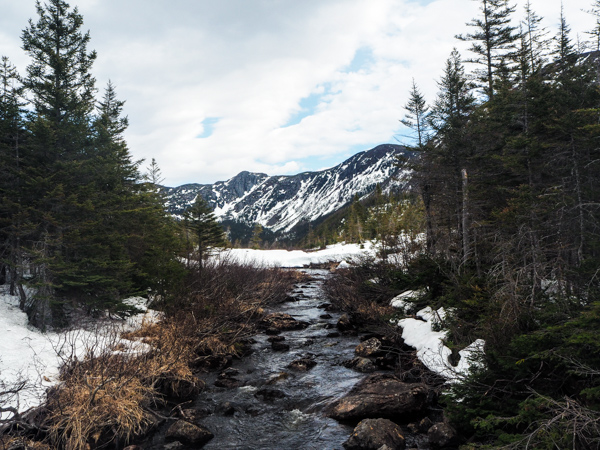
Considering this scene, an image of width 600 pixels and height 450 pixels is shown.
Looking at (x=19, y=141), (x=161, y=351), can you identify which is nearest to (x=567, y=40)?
(x=161, y=351)

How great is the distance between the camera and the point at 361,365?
10.1 meters

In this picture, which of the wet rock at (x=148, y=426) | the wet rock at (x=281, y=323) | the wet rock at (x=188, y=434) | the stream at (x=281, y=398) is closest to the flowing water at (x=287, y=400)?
the stream at (x=281, y=398)

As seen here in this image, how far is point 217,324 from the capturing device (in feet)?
40.5

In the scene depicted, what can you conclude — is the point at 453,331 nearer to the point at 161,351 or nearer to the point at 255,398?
the point at 255,398

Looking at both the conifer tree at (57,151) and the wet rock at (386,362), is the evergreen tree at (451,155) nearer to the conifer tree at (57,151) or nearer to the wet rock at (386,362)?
the wet rock at (386,362)

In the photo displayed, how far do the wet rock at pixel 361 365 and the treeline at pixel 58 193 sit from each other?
8.08 meters

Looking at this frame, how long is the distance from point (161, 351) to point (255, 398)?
111 inches

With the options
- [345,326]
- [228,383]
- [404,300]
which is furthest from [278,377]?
[404,300]

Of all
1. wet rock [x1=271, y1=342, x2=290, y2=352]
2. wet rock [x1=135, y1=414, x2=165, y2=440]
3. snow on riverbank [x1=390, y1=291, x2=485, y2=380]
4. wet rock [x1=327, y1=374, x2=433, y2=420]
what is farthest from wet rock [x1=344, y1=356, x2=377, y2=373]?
wet rock [x1=135, y1=414, x2=165, y2=440]

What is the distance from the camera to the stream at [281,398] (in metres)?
6.70

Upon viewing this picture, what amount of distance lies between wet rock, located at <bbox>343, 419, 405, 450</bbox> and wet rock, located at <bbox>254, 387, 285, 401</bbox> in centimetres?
273

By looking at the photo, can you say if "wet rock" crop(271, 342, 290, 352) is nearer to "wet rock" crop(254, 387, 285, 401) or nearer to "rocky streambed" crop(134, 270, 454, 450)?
"rocky streambed" crop(134, 270, 454, 450)

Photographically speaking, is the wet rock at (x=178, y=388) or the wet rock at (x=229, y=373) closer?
the wet rock at (x=178, y=388)

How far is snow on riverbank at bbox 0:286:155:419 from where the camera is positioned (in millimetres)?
6223
